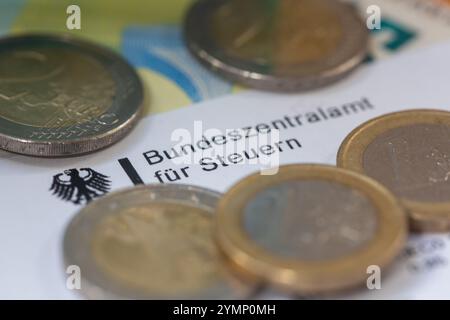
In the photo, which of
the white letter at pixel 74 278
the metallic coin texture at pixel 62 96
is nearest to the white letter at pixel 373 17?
the metallic coin texture at pixel 62 96

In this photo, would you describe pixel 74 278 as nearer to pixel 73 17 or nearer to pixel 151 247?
pixel 151 247

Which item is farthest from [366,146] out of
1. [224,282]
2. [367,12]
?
[367,12]

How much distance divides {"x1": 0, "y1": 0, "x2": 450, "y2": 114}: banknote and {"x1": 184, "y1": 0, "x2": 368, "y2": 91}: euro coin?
28 millimetres

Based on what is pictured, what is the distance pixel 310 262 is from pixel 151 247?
169 mm

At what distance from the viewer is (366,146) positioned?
0.96 m

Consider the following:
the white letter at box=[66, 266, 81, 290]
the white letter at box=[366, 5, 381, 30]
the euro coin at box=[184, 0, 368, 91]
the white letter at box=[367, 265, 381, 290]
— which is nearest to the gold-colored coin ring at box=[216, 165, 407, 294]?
the white letter at box=[367, 265, 381, 290]

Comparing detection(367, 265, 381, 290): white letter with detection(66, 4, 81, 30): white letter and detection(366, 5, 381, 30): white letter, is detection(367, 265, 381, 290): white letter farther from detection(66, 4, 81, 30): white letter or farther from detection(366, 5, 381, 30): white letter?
detection(66, 4, 81, 30): white letter

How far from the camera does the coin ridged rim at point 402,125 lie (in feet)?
2.86

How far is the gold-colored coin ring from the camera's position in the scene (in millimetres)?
773

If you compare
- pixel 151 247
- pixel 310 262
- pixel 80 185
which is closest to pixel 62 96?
pixel 80 185

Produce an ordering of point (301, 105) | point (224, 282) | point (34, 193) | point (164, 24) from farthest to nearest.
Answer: point (164, 24)
point (301, 105)
point (34, 193)
point (224, 282)

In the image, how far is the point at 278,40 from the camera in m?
1.16
